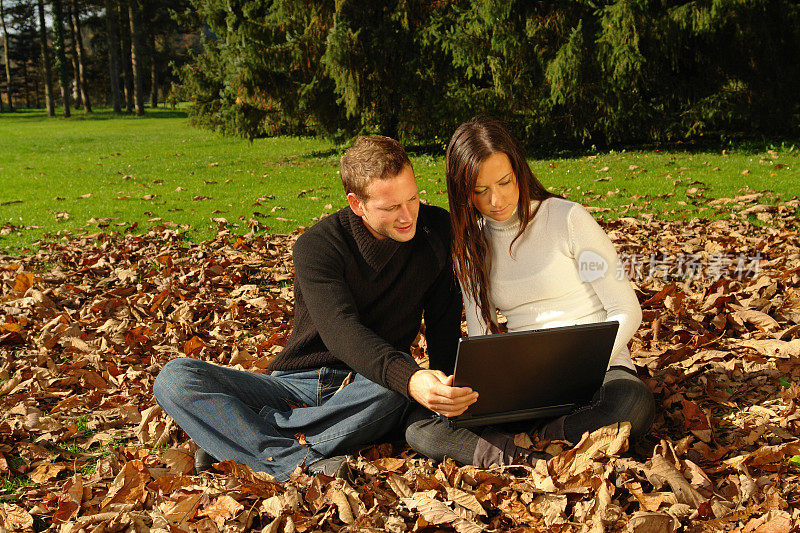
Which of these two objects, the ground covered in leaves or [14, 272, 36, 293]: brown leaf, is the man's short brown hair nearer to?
the ground covered in leaves

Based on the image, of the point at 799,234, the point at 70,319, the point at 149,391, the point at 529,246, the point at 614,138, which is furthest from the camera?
the point at 614,138

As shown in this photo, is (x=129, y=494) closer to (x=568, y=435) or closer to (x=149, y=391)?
(x=149, y=391)

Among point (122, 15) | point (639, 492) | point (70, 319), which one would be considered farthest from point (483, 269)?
point (122, 15)

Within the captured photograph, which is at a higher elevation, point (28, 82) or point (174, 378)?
point (28, 82)

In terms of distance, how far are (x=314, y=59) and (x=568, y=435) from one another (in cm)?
1458

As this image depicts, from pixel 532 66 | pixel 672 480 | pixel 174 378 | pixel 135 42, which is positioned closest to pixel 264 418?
pixel 174 378

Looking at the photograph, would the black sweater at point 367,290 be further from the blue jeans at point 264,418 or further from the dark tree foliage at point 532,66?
the dark tree foliage at point 532,66

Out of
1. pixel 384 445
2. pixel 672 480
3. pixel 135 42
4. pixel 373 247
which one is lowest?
pixel 384 445

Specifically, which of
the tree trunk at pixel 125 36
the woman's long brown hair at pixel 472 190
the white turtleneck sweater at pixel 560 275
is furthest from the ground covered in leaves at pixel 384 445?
the tree trunk at pixel 125 36

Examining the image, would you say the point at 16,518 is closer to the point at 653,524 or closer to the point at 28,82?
the point at 653,524

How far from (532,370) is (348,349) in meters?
0.85

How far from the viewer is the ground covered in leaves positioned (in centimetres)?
279

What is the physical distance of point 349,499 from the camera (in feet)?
9.52

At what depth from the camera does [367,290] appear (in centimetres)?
350
